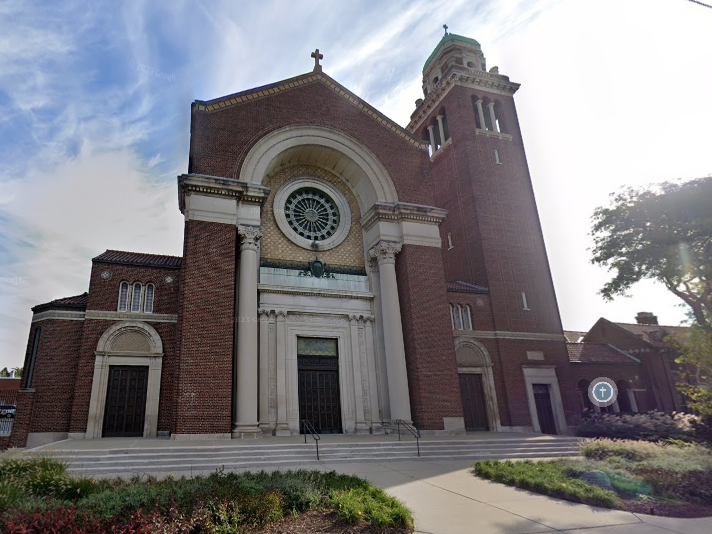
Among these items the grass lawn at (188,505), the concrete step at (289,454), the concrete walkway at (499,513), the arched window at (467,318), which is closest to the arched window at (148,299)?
the concrete step at (289,454)

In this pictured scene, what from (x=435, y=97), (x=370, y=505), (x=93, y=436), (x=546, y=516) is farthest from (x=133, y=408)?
(x=435, y=97)

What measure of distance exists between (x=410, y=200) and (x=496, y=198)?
25.0 feet

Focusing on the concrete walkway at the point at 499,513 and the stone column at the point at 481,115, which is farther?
the stone column at the point at 481,115

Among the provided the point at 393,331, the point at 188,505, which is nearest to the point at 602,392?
the point at 393,331

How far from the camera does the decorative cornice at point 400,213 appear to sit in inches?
838

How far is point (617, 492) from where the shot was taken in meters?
9.03

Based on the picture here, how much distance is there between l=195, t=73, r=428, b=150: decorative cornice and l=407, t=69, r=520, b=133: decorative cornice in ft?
29.2

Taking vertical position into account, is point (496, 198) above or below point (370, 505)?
above

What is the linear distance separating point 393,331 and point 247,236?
7210 mm

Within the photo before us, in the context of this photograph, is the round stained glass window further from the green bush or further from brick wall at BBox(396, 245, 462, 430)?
the green bush

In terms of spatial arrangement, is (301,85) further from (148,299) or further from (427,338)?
(427,338)

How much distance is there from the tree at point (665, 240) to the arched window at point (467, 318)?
7995 mm

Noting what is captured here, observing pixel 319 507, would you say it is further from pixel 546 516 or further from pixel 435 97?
pixel 435 97

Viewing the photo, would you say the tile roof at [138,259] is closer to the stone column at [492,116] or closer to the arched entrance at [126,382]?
the arched entrance at [126,382]
